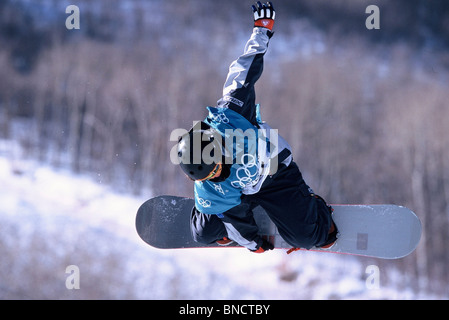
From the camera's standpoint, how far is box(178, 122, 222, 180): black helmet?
2338 millimetres

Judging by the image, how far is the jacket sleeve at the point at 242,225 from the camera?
2875 mm

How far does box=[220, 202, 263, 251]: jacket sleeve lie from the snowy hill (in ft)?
15.0

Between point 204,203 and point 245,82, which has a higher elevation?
point 245,82

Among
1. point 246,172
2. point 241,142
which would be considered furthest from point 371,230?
point 241,142

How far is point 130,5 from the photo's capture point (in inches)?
453

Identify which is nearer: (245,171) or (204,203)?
(245,171)

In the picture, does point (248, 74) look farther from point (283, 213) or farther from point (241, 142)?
point (283, 213)

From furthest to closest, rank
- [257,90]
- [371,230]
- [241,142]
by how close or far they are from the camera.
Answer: [257,90]
[371,230]
[241,142]

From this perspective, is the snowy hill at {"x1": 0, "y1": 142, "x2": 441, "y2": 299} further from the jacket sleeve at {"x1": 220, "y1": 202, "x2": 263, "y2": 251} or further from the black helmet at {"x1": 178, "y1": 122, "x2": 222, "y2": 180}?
the black helmet at {"x1": 178, "y1": 122, "x2": 222, "y2": 180}

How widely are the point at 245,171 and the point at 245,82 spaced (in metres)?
0.59

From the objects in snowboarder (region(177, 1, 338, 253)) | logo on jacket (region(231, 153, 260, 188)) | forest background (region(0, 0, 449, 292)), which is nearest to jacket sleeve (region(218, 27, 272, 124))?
snowboarder (region(177, 1, 338, 253))

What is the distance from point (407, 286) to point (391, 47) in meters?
6.11

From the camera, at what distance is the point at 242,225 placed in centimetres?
297

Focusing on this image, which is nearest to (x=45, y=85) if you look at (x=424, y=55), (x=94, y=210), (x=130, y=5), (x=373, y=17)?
(x=130, y=5)
